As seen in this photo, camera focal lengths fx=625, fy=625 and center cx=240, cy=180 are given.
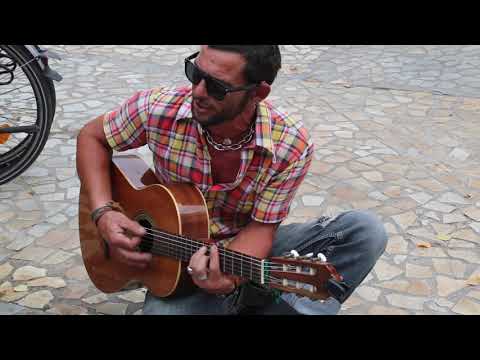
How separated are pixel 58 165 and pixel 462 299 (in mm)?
2978

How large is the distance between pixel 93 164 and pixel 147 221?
399 millimetres

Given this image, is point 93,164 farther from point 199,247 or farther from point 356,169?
point 356,169

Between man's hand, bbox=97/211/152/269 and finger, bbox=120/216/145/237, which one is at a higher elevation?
finger, bbox=120/216/145/237

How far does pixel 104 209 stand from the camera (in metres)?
2.62

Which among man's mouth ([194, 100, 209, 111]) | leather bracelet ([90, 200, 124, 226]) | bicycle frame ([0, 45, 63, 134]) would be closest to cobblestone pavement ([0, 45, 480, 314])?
bicycle frame ([0, 45, 63, 134])

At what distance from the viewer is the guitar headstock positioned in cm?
209

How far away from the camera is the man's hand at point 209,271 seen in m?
2.21

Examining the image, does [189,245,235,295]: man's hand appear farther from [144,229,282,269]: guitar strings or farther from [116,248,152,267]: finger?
[116,248,152,267]: finger

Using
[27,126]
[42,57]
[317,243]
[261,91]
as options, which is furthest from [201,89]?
[27,126]

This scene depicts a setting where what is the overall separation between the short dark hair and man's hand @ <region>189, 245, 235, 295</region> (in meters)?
0.64

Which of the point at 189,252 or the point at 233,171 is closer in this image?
the point at 189,252

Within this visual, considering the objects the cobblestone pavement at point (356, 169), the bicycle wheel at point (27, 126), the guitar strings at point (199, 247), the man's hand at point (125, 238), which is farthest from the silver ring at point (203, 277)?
the bicycle wheel at point (27, 126)

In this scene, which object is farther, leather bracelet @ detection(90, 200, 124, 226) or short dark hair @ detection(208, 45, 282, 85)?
leather bracelet @ detection(90, 200, 124, 226)

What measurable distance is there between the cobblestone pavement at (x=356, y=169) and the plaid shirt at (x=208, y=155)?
97 cm
